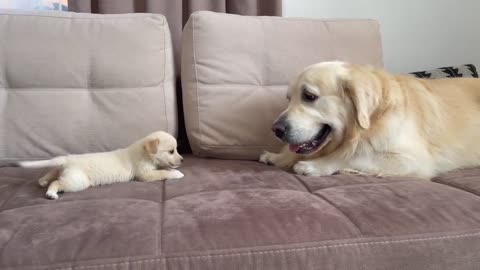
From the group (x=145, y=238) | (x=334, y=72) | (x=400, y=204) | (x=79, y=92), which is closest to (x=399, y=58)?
(x=334, y=72)

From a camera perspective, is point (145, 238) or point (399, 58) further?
point (399, 58)

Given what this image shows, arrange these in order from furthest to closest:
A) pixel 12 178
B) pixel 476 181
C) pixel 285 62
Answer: pixel 285 62, pixel 12 178, pixel 476 181

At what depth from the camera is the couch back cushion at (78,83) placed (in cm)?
174

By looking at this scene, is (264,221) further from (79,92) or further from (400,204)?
(79,92)

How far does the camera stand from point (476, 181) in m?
1.42

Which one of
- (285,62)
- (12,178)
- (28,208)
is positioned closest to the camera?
(28,208)

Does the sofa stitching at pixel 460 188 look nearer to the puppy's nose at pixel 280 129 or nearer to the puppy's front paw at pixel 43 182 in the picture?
the puppy's nose at pixel 280 129

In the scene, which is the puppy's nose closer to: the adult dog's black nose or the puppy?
the adult dog's black nose

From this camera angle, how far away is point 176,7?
7.25 ft

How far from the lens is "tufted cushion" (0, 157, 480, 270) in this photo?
929mm

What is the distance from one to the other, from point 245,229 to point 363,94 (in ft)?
2.52

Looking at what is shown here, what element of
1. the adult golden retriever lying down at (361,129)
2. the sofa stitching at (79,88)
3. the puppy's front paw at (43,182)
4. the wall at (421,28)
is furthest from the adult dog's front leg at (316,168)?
the wall at (421,28)

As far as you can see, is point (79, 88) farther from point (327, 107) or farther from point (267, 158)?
point (327, 107)

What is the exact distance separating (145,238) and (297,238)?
0.35 meters
